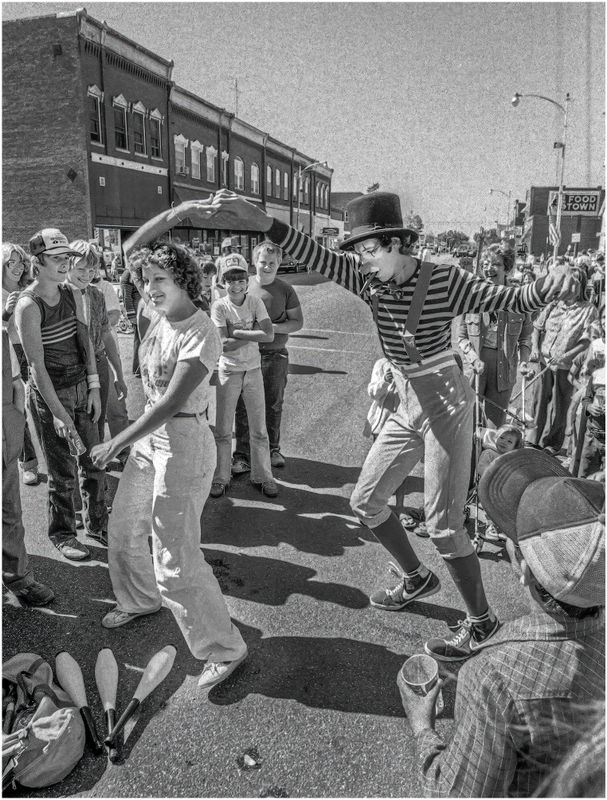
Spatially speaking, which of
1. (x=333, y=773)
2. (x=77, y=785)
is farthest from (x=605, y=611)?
(x=77, y=785)

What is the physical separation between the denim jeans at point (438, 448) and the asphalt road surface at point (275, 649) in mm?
689

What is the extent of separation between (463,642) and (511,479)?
68.8 inches

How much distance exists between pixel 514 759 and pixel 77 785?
180 centimetres

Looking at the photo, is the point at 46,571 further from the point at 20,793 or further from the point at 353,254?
the point at 353,254

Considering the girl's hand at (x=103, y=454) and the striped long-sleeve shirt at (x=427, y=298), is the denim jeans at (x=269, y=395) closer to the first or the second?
the striped long-sleeve shirt at (x=427, y=298)

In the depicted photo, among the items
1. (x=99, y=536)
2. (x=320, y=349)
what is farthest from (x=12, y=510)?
(x=320, y=349)

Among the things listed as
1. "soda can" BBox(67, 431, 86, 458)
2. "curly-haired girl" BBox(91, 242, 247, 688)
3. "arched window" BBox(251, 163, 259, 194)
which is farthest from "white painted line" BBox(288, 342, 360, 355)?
"arched window" BBox(251, 163, 259, 194)

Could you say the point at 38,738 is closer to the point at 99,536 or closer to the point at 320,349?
the point at 99,536

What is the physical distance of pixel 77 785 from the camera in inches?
94.0

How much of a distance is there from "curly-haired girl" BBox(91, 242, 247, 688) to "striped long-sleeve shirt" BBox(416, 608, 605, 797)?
1573mm

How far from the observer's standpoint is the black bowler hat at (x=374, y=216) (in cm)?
317

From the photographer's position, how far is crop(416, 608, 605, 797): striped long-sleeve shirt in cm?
147

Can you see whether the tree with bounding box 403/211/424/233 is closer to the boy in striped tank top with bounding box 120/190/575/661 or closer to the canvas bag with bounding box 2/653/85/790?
the boy in striped tank top with bounding box 120/190/575/661

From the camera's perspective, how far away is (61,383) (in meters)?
4.09
